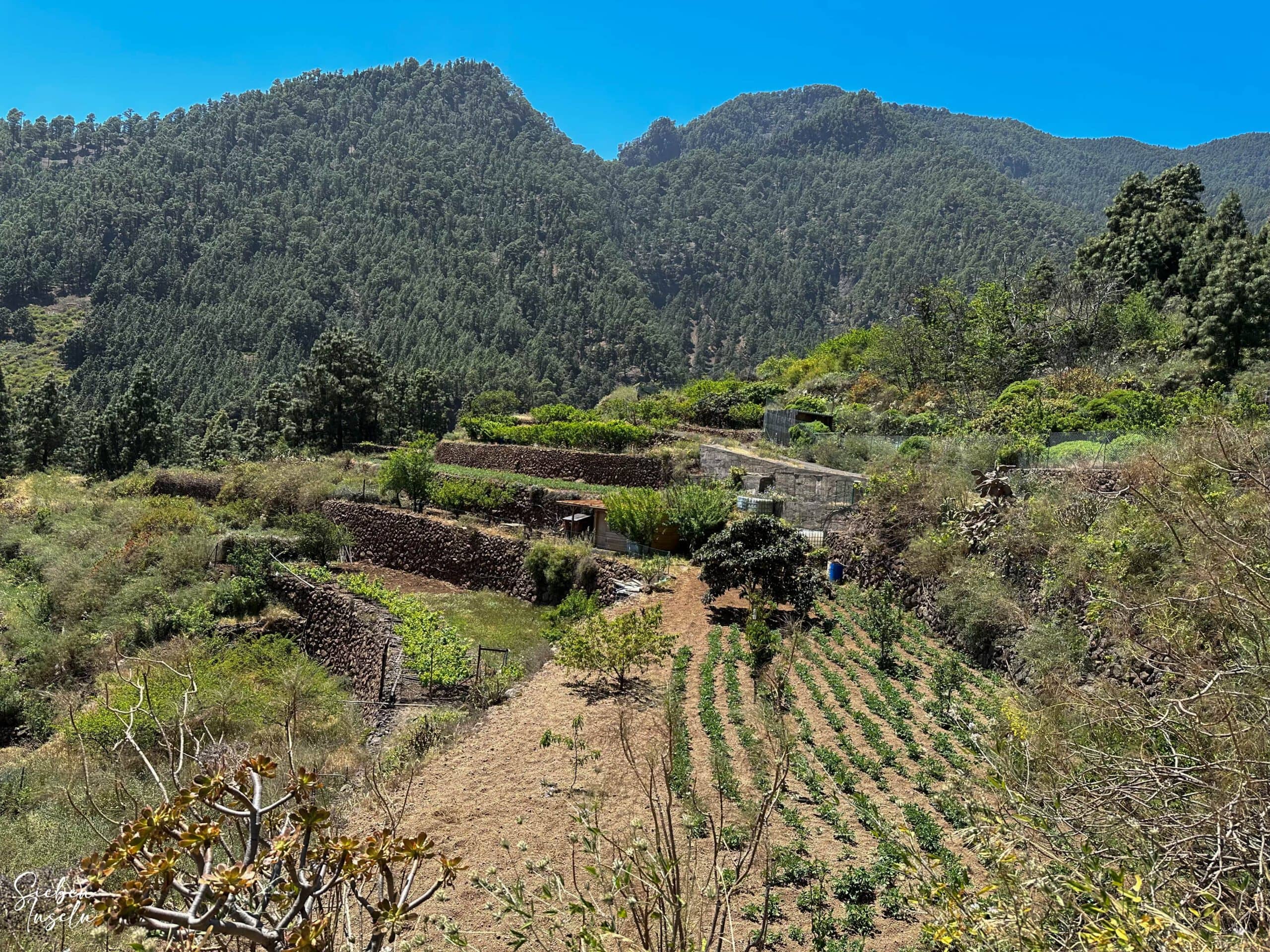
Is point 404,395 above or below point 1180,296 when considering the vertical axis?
below

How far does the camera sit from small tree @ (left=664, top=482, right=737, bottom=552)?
17156 millimetres

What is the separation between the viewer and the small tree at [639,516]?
1783cm

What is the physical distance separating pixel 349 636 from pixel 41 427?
37.0 m

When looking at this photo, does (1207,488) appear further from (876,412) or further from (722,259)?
Answer: (722,259)

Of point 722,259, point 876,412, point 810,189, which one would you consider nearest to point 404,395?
point 876,412

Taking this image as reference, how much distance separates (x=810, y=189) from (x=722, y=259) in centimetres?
3058

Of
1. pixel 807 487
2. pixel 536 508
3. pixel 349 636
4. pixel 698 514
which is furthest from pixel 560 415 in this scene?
pixel 349 636

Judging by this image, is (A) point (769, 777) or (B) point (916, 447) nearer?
(A) point (769, 777)

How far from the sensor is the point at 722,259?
134m

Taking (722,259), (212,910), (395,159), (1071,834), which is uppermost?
(395,159)

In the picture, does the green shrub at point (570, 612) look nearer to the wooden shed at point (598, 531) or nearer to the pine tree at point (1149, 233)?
the wooden shed at point (598, 531)

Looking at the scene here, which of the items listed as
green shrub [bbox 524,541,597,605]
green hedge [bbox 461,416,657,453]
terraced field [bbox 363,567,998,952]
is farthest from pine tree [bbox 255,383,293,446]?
terraced field [bbox 363,567,998,952]

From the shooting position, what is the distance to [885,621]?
12516 millimetres

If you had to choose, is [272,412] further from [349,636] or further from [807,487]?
[807,487]
